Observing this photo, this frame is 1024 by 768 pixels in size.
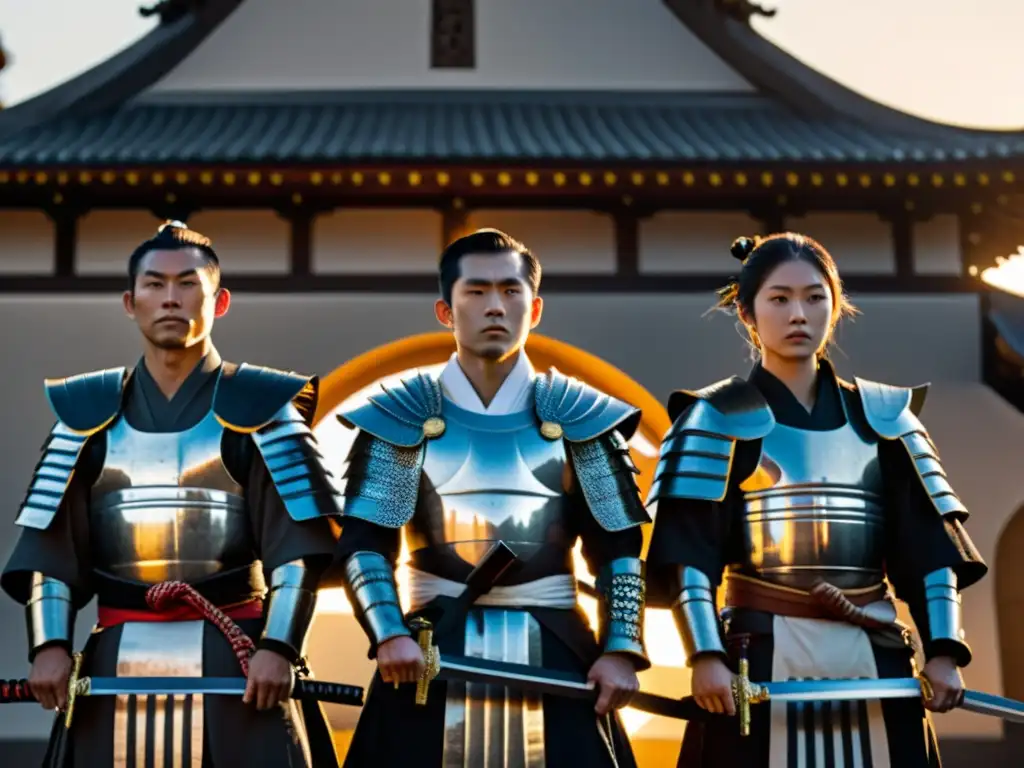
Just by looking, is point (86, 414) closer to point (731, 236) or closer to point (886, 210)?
point (731, 236)

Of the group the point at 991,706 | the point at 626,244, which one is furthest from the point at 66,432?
the point at 626,244

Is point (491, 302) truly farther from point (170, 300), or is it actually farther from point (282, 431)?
point (170, 300)

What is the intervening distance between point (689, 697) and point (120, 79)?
7070mm

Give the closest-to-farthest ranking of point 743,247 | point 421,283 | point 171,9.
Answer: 1. point 743,247
2. point 421,283
3. point 171,9

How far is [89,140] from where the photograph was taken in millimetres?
8180

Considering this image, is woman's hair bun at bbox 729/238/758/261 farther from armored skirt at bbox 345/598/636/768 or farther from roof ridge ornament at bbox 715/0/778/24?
roof ridge ornament at bbox 715/0/778/24

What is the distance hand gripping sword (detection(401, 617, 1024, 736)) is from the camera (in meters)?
3.19

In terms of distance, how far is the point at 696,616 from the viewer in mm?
3344

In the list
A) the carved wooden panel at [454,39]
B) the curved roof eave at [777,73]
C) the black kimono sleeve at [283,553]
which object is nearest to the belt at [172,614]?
the black kimono sleeve at [283,553]

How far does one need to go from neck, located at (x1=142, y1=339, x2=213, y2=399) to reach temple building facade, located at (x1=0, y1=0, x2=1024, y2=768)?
398cm

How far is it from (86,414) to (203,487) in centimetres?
38

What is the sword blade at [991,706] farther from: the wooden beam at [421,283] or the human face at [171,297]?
the wooden beam at [421,283]

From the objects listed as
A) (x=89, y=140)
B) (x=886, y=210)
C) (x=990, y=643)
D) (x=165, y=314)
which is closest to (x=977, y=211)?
(x=886, y=210)

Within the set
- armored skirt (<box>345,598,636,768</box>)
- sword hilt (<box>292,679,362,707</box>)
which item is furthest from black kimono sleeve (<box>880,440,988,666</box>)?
sword hilt (<box>292,679,362,707</box>)
